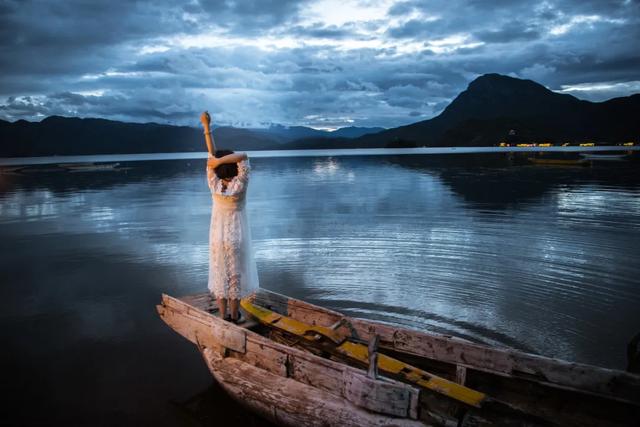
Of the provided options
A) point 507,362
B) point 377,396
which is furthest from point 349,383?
point 507,362

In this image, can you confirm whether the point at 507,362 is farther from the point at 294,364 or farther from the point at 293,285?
the point at 293,285

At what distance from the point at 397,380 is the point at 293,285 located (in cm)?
509

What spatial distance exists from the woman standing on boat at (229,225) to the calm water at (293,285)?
154 cm

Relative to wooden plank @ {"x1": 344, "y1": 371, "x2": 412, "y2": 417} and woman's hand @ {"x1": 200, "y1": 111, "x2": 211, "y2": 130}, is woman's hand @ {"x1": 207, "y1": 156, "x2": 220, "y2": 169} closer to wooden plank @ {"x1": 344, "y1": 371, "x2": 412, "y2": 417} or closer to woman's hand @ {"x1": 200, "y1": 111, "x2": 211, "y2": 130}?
woman's hand @ {"x1": 200, "y1": 111, "x2": 211, "y2": 130}

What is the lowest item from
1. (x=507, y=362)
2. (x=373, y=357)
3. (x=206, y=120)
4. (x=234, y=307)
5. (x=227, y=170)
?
(x=507, y=362)

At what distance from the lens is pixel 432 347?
15.8 feet

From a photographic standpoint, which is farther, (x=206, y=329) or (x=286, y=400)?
(x=206, y=329)

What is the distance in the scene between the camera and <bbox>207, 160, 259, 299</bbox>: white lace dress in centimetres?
538

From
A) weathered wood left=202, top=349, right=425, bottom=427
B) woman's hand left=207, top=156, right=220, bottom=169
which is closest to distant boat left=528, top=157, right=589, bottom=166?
woman's hand left=207, top=156, right=220, bottom=169

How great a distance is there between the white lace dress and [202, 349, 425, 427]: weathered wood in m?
0.90

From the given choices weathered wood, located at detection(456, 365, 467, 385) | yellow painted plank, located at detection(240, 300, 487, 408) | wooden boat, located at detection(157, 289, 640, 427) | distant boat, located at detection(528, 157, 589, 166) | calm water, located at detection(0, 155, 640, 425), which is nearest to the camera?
wooden boat, located at detection(157, 289, 640, 427)

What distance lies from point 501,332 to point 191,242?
9.64 meters

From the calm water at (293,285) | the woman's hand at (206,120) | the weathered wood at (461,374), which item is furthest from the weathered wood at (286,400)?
the woman's hand at (206,120)

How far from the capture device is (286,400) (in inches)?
177
